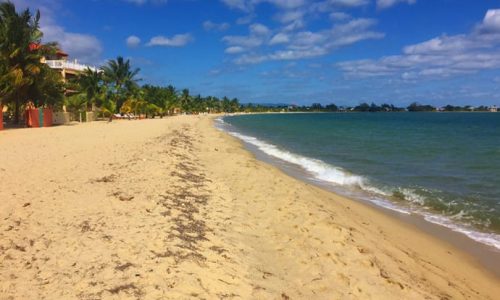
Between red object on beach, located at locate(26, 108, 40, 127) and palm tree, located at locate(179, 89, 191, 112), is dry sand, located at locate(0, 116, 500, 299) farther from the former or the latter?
palm tree, located at locate(179, 89, 191, 112)

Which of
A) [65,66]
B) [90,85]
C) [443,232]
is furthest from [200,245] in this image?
[65,66]

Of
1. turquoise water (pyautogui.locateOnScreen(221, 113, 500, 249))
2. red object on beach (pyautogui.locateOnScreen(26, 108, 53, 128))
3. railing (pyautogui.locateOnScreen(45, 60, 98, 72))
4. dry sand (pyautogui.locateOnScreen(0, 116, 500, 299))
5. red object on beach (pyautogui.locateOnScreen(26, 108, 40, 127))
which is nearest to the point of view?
dry sand (pyautogui.locateOnScreen(0, 116, 500, 299))

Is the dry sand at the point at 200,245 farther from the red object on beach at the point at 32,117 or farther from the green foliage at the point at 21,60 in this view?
the red object on beach at the point at 32,117

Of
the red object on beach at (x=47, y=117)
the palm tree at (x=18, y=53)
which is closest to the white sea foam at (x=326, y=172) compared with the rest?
the palm tree at (x=18, y=53)

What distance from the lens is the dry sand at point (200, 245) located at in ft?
14.6

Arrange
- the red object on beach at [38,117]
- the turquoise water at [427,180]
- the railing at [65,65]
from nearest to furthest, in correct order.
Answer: the turquoise water at [427,180]
the red object on beach at [38,117]
the railing at [65,65]

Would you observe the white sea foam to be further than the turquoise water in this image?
Yes

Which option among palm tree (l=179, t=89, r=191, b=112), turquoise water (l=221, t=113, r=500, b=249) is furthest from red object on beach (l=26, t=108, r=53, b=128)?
palm tree (l=179, t=89, r=191, b=112)

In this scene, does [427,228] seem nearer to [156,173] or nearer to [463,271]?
[463,271]

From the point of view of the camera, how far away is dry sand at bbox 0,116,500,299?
4441mm

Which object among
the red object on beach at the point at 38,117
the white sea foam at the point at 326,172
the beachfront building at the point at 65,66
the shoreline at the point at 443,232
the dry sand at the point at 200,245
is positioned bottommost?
the white sea foam at the point at 326,172

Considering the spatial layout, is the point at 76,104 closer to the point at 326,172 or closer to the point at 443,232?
the point at 326,172

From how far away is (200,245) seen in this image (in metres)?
5.69

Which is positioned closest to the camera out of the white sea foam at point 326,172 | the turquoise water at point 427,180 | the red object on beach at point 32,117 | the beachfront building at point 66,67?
the turquoise water at point 427,180
